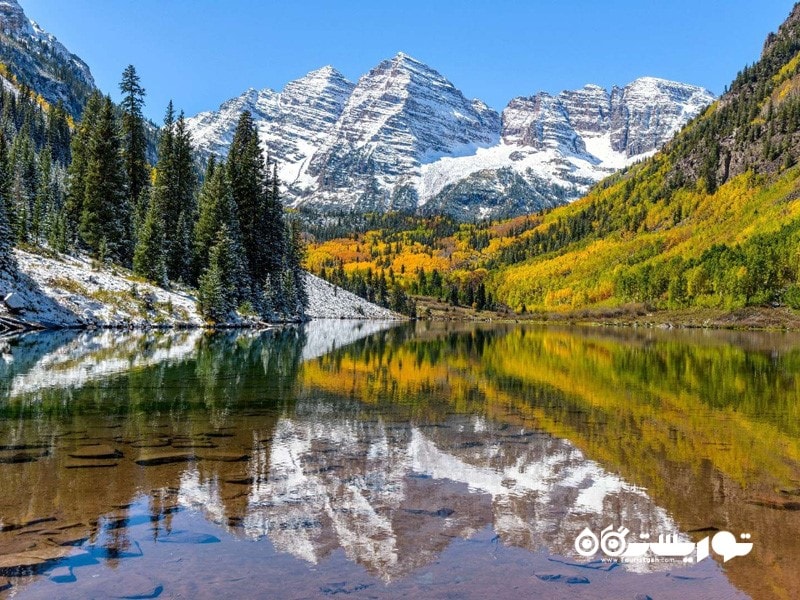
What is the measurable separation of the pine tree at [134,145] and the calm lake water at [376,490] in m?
70.5

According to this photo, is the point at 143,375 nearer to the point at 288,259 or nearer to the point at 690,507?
the point at 690,507

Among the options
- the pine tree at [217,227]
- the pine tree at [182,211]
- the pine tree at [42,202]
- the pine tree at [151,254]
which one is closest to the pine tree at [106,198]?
the pine tree at [151,254]

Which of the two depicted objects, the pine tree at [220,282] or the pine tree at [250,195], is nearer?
the pine tree at [220,282]

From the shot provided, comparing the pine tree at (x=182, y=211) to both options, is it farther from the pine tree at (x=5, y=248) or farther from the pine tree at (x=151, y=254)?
the pine tree at (x=5, y=248)

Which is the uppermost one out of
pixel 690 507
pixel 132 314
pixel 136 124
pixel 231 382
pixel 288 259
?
pixel 136 124

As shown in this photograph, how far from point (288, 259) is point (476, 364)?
290 feet

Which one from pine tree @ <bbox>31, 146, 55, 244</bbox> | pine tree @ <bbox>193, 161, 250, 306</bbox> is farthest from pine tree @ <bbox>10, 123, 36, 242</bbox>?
pine tree @ <bbox>193, 161, 250, 306</bbox>

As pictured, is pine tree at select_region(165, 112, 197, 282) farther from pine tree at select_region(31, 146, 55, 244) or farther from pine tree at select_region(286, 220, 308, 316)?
pine tree at select_region(286, 220, 308, 316)

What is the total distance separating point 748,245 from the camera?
568 feet

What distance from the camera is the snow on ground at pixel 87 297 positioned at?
5959 centimetres

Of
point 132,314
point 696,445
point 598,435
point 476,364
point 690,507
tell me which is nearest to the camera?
Result: point 690,507

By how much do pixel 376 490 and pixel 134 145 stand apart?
9545 cm

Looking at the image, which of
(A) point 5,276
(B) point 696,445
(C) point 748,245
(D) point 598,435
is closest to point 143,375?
(D) point 598,435

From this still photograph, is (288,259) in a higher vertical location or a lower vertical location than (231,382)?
higher
